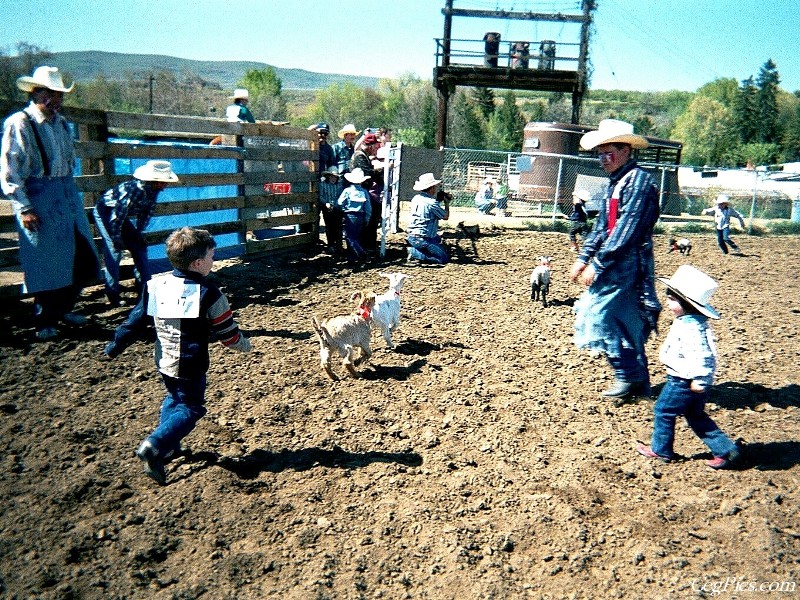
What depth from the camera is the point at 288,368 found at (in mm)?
5629

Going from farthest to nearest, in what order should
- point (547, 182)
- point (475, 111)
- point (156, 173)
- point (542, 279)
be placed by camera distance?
point (475, 111) < point (547, 182) < point (542, 279) < point (156, 173)

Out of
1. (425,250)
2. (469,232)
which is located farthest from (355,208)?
(469,232)

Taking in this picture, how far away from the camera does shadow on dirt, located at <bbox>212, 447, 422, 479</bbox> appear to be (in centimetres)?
404

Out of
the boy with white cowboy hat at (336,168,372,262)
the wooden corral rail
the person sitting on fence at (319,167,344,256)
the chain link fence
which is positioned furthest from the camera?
the chain link fence

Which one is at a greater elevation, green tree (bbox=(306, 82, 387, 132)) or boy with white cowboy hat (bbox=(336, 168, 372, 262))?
green tree (bbox=(306, 82, 387, 132))

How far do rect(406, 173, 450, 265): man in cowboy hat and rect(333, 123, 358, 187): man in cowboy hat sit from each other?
1.75m

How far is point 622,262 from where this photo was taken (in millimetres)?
4730

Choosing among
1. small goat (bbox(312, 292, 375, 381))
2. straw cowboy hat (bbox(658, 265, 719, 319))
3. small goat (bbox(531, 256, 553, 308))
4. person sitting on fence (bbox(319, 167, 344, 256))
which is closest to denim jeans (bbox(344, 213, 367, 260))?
person sitting on fence (bbox(319, 167, 344, 256))

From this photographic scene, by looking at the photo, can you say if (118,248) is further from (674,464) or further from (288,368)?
(674,464)

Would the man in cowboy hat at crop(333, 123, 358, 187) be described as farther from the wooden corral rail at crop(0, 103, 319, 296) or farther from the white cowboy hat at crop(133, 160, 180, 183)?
the white cowboy hat at crop(133, 160, 180, 183)

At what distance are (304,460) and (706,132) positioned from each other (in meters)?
84.7

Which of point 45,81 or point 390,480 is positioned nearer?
point 390,480

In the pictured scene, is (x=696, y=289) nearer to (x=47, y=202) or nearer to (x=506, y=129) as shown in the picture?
(x=47, y=202)

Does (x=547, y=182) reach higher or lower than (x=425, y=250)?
higher
